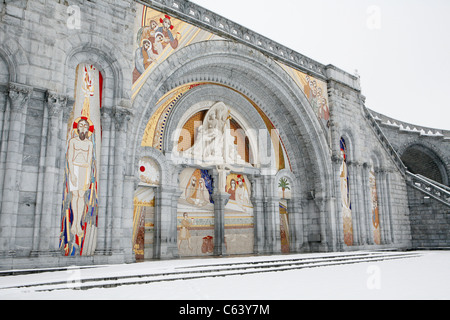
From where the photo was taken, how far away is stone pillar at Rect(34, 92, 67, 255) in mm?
8305

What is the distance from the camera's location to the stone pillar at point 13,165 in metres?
7.84

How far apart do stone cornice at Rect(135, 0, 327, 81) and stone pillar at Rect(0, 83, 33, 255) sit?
15.5ft

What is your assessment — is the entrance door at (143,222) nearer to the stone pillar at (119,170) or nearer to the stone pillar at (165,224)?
the stone pillar at (165,224)

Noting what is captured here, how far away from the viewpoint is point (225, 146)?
14.5 m

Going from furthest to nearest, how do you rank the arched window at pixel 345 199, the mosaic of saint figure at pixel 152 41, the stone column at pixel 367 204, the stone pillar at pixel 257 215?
1. the stone column at pixel 367 204
2. the arched window at pixel 345 199
3. the stone pillar at pixel 257 215
4. the mosaic of saint figure at pixel 152 41

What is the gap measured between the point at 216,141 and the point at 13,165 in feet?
24.7

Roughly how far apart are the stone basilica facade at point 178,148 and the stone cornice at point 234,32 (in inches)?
2.0

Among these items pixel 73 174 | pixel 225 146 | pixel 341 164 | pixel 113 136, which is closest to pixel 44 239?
pixel 73 174

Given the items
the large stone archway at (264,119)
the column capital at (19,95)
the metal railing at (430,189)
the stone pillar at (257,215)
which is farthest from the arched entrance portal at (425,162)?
the column capital at (19,95)

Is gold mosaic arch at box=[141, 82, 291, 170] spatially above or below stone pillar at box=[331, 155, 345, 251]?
above

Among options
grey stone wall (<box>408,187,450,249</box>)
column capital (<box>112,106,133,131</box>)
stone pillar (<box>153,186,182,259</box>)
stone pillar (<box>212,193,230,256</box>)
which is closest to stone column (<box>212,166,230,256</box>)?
stone pillar (<box>212,193,230,256</box>)

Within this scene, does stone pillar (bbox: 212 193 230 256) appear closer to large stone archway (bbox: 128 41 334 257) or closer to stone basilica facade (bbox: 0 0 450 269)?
stone basilica facade (bbox: 0 0 450 269)
